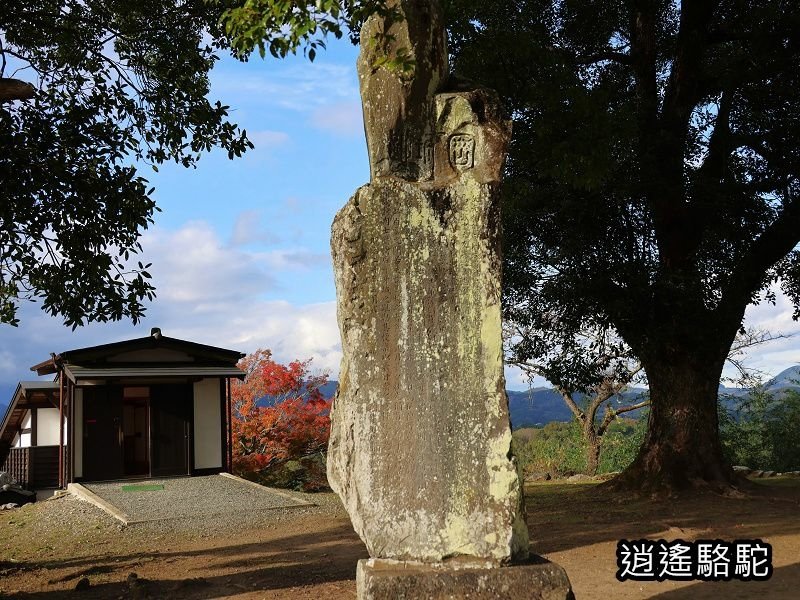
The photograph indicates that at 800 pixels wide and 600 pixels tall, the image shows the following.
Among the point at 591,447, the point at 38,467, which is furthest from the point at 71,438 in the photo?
the point at 591,447

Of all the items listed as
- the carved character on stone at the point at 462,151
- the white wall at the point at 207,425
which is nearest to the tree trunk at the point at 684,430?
the carved character on stone at the point at 462,151

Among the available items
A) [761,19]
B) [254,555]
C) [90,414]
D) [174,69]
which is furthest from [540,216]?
[90,414]

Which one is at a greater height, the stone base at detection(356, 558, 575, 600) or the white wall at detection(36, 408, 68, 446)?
the white wall at detection(36, 408, 68, 446)

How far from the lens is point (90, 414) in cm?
2077

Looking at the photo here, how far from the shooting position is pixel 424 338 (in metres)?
5.27

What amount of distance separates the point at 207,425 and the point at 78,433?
3302 mm

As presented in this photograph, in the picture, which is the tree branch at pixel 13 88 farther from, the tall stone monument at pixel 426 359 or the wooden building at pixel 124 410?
the wooden building at pixel 124 410

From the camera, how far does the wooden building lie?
2031cm

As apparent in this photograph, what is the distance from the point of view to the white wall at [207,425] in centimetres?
2142

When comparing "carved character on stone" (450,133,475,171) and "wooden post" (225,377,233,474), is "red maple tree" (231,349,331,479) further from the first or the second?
"carved character on stone" (450,133,475,171)

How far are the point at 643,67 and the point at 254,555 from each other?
11989mm

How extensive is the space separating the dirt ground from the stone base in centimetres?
300

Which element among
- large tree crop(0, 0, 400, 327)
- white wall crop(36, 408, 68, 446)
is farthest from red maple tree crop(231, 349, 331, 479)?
large tree crop(0, 0, 400, 327)

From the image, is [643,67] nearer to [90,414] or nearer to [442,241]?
[442,241]
